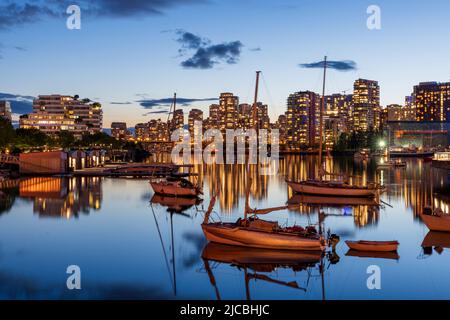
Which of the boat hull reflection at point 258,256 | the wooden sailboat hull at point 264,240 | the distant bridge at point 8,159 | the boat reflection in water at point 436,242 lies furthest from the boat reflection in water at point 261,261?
the distant bridge at point 8,159

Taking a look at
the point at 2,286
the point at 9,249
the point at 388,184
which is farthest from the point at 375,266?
the point at 388,184

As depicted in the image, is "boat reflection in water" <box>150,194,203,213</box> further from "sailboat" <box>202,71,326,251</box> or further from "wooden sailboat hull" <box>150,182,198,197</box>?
"sailboat" <box>202,71,326,251</box>

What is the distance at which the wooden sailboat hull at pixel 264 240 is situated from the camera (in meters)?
26.8

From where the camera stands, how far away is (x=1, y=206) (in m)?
46.1

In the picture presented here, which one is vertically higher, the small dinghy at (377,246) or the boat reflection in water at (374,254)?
the small dinghy at (377,246)

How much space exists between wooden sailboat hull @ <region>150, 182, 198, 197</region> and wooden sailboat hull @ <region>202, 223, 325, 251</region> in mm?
23285

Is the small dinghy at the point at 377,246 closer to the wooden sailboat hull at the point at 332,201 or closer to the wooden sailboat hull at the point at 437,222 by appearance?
the wooden sailboat hull at the point at 437,222

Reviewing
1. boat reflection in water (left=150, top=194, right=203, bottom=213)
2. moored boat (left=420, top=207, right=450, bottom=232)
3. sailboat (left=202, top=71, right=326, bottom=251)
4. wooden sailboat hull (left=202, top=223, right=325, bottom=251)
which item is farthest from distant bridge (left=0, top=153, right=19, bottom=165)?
moored boat (left=420, top=207, right=450, bottom=232)

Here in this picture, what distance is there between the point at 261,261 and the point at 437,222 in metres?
12.9

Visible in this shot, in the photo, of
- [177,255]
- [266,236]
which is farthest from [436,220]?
[177,255]

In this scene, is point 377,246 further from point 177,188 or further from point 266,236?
point 177,188

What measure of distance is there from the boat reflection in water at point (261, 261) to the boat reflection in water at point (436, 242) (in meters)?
6.42
